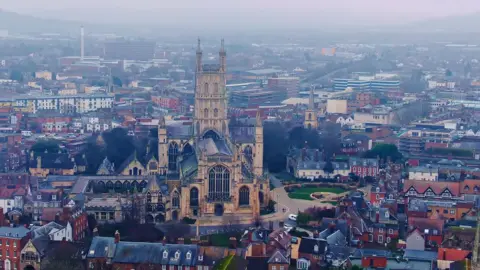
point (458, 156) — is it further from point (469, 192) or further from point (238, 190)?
point (238, 190)

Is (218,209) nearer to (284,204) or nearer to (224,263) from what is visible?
(284,204)

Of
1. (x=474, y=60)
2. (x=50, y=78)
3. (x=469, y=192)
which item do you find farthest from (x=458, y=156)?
(x=474, y=60)

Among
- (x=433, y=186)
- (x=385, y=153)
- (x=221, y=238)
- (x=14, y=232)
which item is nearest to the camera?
(x=14, y=232)

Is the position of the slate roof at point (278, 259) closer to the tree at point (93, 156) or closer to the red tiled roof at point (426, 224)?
the red tiled roof at point (426, 224)

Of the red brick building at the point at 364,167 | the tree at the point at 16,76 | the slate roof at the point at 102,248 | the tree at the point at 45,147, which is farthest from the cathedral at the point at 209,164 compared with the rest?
the tree at the point at 16,76

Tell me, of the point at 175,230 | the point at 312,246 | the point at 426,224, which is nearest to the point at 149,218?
the point at 175,230
